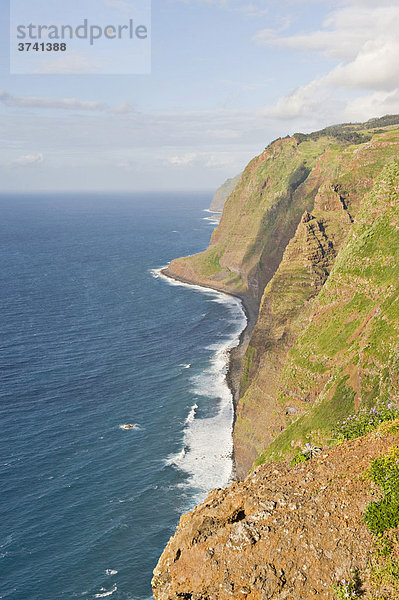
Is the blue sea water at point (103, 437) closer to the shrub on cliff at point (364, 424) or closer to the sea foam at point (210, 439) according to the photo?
the sea foam at point (210, 439)

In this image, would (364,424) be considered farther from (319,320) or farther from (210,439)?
(210,439)

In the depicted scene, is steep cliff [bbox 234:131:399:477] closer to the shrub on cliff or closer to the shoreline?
the shoreline

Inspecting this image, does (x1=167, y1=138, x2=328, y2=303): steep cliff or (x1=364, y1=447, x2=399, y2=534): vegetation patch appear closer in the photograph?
(x1=364, y1=447, x2=399, y2=534): vegetation patch

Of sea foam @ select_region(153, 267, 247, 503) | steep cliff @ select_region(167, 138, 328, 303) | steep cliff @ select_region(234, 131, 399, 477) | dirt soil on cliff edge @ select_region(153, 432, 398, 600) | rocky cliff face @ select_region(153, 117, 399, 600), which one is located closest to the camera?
dirt soil on cliff edge @ select_region(153, 432, 398, 600)

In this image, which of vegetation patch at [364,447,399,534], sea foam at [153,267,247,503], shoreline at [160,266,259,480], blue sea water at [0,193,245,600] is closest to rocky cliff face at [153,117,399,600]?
vegetation patch at [364,447,399,534]

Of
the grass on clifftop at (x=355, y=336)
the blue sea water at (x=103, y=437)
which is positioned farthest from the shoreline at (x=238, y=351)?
the grass on clifftop at (x=355, y=336)

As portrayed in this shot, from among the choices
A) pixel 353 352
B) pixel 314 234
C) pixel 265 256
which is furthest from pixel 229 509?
pixel 265 256

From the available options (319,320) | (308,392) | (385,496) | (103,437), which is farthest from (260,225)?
(385,496)
